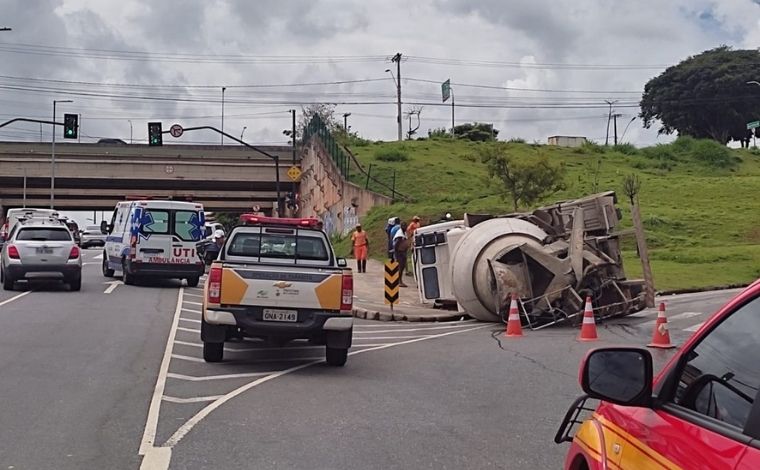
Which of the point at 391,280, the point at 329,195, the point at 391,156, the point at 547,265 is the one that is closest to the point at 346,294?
the point at 547,265

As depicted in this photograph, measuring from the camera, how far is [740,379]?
287cm

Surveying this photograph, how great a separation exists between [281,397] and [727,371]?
7.51m

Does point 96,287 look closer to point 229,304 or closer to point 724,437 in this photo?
point 229,304

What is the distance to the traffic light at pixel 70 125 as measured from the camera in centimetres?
3897

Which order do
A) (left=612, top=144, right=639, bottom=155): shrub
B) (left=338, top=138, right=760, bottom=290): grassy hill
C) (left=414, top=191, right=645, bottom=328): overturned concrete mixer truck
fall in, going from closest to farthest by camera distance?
(left=414, top=191, right=645, bottom=328): overturned concrete mixer truck
(left=338, top=138, right=760, bottom=290): grassy hill
(left=612, top=144, right=639, bottom=155): shrub

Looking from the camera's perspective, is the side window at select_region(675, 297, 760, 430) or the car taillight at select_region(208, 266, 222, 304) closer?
the side window at select_region(675, 297, 760, 430)

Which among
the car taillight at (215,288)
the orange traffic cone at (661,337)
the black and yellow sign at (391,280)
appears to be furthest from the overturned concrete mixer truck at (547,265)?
the car taillight at (215,288)

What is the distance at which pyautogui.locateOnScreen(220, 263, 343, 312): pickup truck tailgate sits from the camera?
39.1 feet

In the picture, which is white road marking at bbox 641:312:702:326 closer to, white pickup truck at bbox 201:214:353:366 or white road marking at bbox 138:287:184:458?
white pickup truck at bbox 201:214:353:366

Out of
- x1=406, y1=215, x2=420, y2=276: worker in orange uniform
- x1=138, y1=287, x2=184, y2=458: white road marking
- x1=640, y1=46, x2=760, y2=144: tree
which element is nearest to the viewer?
x1=138, y1=287, x2=184, y2=458: white road marking

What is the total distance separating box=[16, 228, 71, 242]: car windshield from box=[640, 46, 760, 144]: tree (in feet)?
249

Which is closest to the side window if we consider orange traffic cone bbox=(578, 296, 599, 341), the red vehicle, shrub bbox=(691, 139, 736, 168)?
the red vehicle

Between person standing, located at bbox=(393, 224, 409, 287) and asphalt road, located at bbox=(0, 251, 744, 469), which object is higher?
person standing, located at bbox=(393, 224, 409, 287)

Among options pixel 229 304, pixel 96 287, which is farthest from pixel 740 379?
pixel 96 287
